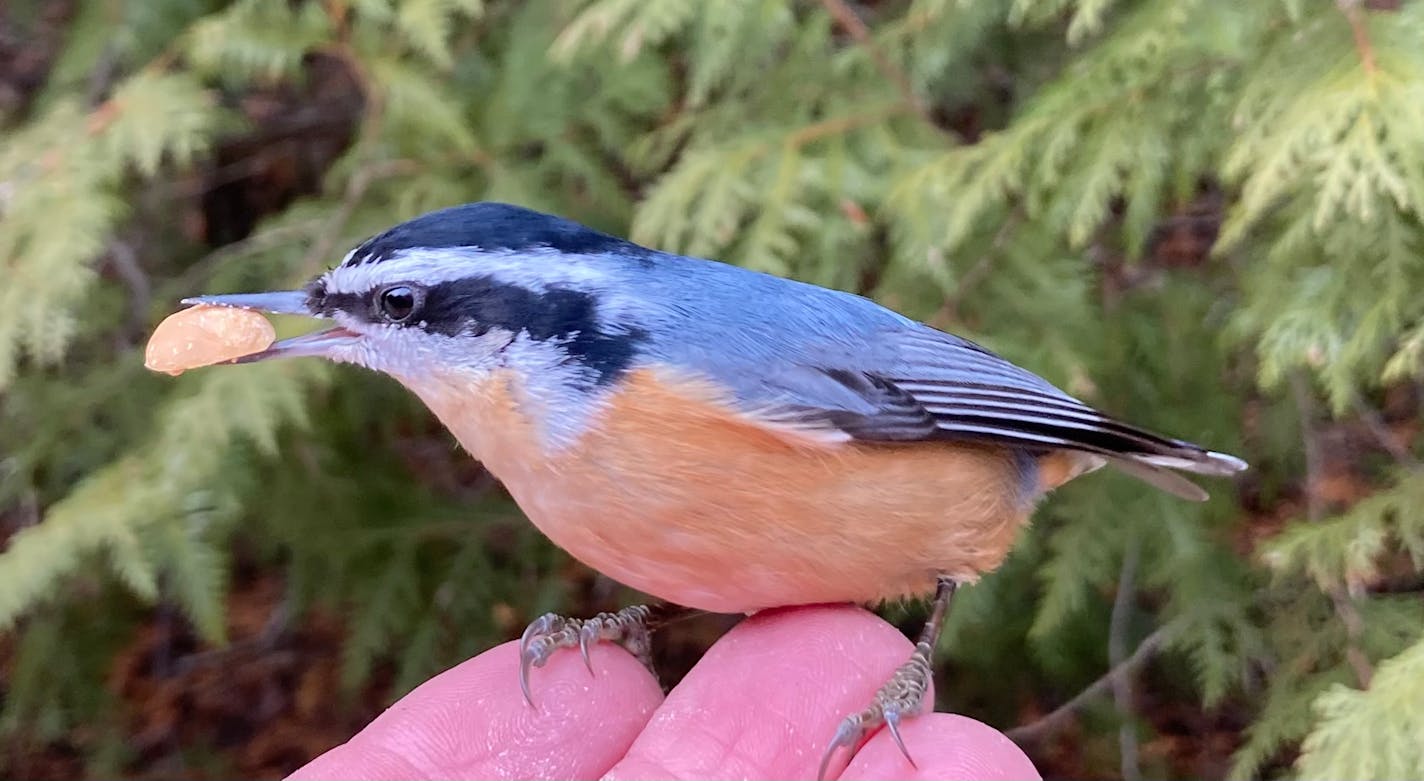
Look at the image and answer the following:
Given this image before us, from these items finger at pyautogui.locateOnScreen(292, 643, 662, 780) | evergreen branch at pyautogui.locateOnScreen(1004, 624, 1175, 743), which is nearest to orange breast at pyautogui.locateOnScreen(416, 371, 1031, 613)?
finger at pyautogui.locateOnScreen(292, 643, 662, 780)

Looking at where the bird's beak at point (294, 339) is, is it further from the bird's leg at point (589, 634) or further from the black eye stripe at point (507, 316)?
the bird's leg at point (589, 634)

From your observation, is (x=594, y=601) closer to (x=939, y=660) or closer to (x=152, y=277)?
(x=939, y=660)

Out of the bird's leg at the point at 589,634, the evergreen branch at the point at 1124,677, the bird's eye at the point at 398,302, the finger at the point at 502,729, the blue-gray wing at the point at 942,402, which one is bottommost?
the evergreen branch at the point at 1124,677

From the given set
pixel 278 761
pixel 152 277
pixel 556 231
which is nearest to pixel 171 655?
pixel 278 761

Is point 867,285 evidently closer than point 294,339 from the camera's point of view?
No

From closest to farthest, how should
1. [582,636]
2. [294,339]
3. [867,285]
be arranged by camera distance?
[294,339]
[582,636]
[867,285]

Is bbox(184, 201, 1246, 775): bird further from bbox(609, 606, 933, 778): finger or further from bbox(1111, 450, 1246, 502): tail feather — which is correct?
bbox(1111, 450, 1246, 502): tail feather

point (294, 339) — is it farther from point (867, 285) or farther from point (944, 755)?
point (867, 285)

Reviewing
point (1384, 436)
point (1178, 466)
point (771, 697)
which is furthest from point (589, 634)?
point (1384, 436)

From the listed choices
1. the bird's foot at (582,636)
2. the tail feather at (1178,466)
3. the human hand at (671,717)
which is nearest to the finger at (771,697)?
the human hand at (671,717)
